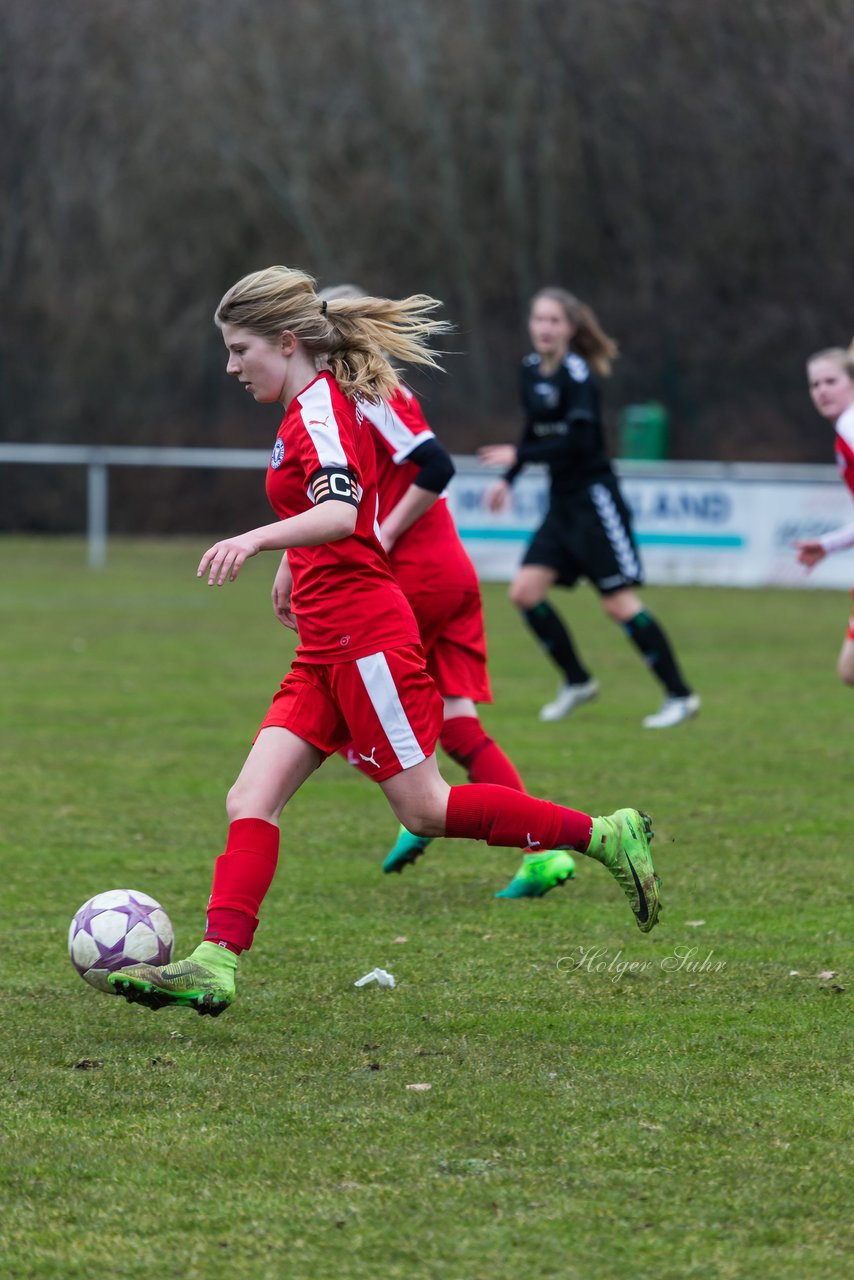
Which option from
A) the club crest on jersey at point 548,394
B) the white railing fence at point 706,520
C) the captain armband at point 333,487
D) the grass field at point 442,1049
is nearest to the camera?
the grass field at point 442,1049

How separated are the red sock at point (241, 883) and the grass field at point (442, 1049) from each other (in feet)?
0.80

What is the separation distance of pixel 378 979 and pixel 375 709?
850 millimetres

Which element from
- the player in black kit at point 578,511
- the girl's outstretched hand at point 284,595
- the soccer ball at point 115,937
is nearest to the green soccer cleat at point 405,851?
the girl's outstretched hand at point 284,595

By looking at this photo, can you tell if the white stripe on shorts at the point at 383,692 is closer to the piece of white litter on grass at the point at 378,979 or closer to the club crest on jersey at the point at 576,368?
the piece of white litter on grass at the point at 378,979

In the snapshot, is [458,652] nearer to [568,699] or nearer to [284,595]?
[284,595]

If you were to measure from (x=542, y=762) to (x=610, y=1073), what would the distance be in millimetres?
4580

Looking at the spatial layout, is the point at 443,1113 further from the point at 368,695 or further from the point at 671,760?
the point at 671,760

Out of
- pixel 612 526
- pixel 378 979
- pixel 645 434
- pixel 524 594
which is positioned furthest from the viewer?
pixel 645 434

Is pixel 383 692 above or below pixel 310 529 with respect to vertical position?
below

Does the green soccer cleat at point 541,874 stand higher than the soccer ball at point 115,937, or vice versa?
the soccer ball at point 115,937

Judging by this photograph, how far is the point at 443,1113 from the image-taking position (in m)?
3.77

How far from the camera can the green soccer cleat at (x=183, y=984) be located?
13.8 feet

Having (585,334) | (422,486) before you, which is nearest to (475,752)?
(422,486)

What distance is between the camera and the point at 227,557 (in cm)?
397
